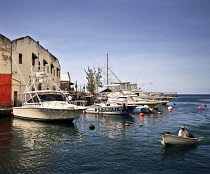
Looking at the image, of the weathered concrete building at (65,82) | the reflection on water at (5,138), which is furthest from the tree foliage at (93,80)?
the reflection on water at (5,138)

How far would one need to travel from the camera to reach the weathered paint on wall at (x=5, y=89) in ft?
94.3

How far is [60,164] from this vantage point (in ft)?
37.2

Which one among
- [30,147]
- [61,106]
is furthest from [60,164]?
[61,106]

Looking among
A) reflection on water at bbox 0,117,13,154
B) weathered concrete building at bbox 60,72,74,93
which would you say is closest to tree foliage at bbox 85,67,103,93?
weathered concrete building at bbox 60,72,74,93

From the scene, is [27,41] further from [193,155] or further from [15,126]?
[193,155]

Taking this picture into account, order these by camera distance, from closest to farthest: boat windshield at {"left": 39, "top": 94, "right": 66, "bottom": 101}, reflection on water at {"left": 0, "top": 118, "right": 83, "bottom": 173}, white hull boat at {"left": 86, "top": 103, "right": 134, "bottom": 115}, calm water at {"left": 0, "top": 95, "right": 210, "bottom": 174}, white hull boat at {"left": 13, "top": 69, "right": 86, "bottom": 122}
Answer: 1. calm water at {"left": 0, "top": 95, "right": 210, "bottom": 174}
2. reflection on water at {"left": 0, "top": 118, "right": 83, "bottom": 173}
3. white hull boat at {"left": 13, "top": 69, "right": 86, "bottom": 122}
4. boat windshield at {"left": 39, "top": 94, "right": 66, "bottom": 101}
5. white hull boat at {"left": 86, "top": 103, "right": 134, "bottom": 115}

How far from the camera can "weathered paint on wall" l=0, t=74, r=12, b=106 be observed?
28756 mm

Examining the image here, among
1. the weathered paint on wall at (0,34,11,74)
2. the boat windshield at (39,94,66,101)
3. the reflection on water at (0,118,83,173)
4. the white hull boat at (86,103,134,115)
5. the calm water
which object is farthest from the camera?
the white hull boat at (86,103,134,115)

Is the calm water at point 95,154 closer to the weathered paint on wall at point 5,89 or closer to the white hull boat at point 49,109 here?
the white hull boat at point 49,109

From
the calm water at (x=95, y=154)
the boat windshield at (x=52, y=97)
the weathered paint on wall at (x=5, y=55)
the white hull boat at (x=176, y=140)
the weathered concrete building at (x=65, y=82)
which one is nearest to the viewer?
the calm water at (x=95, y=154)

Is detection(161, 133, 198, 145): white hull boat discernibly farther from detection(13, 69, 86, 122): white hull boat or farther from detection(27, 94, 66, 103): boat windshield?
detection(27, 94, 66, 103): boat windshield

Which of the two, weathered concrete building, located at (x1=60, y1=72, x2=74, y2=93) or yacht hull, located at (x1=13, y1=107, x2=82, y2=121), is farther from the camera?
A: weathered concrete building, located at (x1=60, y1=72, x2=74, y2=93)

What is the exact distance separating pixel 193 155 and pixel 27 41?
29927mm

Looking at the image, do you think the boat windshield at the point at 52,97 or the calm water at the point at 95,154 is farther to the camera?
the boat windshield at the point at 52,97
